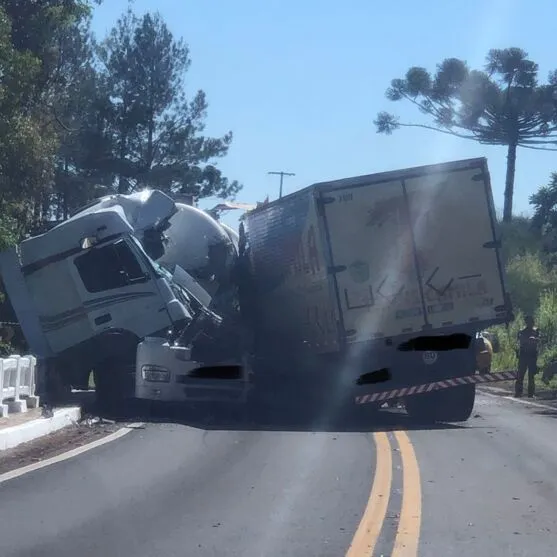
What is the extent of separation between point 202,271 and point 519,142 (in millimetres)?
27951

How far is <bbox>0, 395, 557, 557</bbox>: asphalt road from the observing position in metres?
8.12

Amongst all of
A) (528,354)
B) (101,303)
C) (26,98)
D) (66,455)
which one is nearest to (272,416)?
(101,303)

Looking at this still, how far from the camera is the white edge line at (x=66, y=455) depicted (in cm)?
1118

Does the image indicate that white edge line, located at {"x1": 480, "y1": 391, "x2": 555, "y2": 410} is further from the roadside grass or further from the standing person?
the roadside grass

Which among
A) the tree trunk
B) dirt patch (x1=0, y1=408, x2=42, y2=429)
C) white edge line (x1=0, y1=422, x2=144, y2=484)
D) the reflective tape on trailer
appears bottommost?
the reflective tape on trailer

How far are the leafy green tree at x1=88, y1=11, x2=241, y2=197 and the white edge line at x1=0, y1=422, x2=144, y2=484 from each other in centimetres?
2842

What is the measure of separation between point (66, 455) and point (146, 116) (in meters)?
32.8

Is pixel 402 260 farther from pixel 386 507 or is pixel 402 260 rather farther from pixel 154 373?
pixel 386 507

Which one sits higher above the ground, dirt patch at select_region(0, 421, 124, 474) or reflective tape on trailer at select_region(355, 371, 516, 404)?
dirt patch at select_region(0, 421, 124, 474)

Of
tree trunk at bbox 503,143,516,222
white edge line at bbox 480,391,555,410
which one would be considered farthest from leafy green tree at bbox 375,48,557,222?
white edge line at bbox 480,391,555,410

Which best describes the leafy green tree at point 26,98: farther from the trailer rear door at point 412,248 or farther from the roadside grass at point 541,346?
the roadside grass at point 541,346

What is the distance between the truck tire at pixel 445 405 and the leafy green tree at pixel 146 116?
2646cm

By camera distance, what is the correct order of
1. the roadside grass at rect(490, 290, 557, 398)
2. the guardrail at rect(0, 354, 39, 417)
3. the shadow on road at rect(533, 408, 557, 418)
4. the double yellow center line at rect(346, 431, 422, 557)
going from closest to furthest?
the double yellow center line at rect(346, 431, 422, 557) < the guardrail at rect(0, 354, 39, 417) < the shadow on road at rect(533, 408, 557, 418) < the roadside grass at rect(490, 290, 557, 398)

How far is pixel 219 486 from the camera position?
10.7 m
